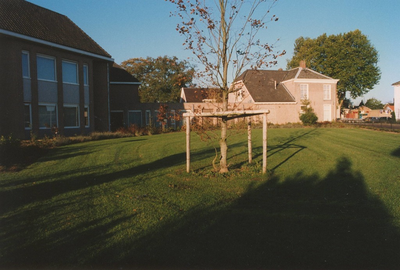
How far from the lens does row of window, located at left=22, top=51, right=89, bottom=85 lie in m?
19.8

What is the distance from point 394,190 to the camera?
746 centimetres

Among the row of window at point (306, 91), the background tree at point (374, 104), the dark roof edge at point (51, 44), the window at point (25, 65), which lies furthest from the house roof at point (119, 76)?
the background tree at point (374, 104)

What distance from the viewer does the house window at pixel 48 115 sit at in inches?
822

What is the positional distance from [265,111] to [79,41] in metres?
18.6

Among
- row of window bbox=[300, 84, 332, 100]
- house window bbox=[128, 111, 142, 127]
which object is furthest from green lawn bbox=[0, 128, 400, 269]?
row of window bbox=[300, 84, 332, 100]

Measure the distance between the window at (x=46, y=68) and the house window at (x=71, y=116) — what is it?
2271mm

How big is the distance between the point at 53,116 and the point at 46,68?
303 centimetres

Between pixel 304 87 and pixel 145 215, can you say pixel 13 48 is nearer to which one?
pixel 145 215

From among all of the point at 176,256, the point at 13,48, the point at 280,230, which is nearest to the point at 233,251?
the point at 176,256

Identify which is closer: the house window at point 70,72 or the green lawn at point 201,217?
the green lawn at point 201,217

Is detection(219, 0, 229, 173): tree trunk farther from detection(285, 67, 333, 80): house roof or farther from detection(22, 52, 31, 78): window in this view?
detection(285, 67, 333, 80): house roof

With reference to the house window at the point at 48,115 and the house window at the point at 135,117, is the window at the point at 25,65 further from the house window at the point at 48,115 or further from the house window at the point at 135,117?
the house window at the point at 135,117

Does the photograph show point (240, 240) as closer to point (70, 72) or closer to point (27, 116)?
point (27, 116)

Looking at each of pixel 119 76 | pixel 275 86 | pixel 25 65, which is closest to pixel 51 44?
pixel 25 65
